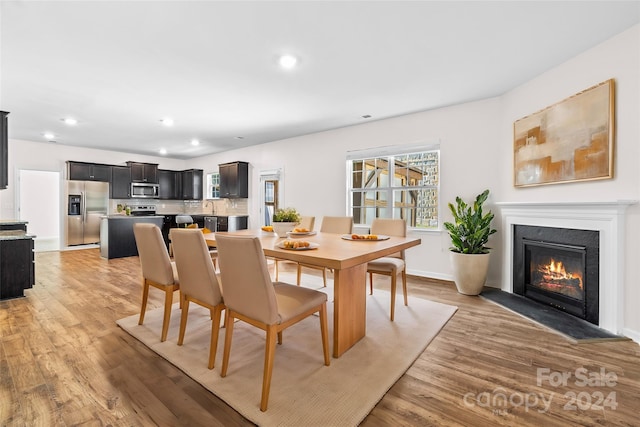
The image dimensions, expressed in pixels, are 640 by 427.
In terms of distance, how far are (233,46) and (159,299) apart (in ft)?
9.27

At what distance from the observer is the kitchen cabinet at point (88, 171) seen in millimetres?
6805

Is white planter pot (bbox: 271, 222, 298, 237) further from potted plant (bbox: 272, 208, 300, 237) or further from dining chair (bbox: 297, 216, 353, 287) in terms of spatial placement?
dining chair (bbox: 297, 216, 353, 287)

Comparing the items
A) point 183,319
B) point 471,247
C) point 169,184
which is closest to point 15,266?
point 183,319

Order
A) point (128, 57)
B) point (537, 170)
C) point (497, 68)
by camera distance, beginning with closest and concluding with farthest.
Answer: point (128, 57)
point (497, 68)
point (537, 170)

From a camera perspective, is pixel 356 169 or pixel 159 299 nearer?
pixel 159 299

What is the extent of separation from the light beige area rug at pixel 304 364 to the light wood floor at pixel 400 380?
8 cm

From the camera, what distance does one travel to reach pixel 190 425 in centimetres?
145

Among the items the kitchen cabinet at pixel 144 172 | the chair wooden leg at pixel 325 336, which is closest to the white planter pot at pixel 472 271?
the chair wooden leg at pixel 325 336

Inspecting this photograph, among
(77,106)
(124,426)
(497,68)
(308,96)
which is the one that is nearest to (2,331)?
(124,426)

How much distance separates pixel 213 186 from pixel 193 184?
582 millimetres

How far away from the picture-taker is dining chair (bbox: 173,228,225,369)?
6.26 ft

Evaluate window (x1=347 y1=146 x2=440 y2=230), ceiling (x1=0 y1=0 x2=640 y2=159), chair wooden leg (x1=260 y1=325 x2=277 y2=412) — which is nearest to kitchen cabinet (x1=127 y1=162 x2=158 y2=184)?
ceiling (x1=0 y1=0 x2=640 y2=159)

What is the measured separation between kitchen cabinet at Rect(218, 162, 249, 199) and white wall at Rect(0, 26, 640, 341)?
22 centimetres

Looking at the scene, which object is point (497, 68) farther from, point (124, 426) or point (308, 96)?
point (124, 426)
